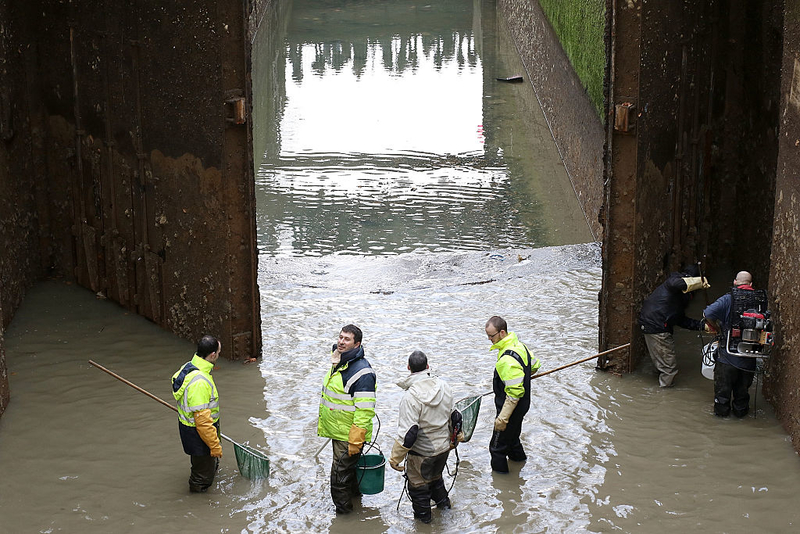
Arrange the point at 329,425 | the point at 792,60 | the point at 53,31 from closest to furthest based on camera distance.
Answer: the point at 329,425
the point at 792,60
the point at 53,31

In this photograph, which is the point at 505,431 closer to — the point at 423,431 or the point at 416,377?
the point at 423,431

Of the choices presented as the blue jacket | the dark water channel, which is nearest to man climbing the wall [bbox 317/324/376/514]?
the dark water channel

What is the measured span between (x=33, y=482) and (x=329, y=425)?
2.59 m

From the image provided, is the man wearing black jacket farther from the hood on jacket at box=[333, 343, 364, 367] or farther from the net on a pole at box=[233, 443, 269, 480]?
the net on a pole at box=[233, 443, 269, 480]

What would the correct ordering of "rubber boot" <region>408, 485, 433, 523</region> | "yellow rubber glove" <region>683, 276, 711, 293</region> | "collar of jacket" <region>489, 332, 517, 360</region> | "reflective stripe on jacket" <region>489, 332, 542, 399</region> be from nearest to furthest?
"rubber boot" <region>408, 485, 433, 523</region>
"reflective stripe on jacket" <region>489, 332, 542, 399</region>
"collar of jacket" <region>489, 332, 517, 360</region>
"yellow rubber glove" <region>683, 276, 711, 293</region>

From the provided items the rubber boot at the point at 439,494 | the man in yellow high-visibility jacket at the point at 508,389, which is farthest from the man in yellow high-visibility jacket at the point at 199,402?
the man in yellow high-visibility jacket at the point at 508,389

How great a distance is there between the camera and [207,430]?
27.3 ft

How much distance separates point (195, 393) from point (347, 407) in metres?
1.19

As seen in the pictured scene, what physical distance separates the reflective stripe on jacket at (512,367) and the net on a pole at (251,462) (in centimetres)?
206

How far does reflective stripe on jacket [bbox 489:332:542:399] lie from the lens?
871cm

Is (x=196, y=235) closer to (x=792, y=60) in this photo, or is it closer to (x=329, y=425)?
(x=329, y=425)

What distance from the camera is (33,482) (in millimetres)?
8789

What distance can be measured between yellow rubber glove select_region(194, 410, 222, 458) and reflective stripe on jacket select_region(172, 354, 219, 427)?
1.6 inches

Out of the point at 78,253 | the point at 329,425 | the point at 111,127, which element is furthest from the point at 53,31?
the point at 329,425
